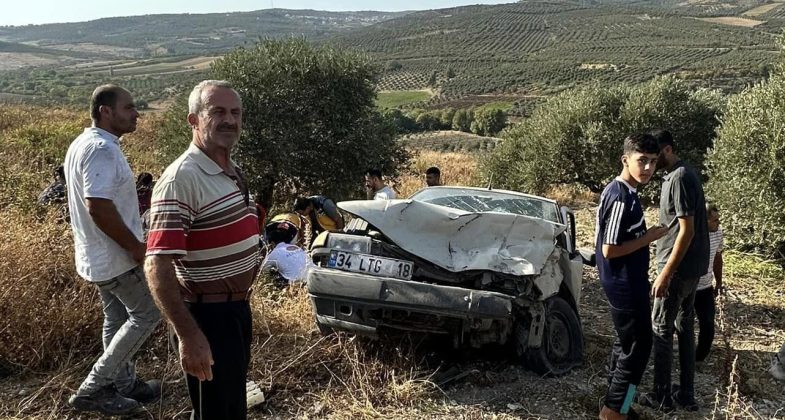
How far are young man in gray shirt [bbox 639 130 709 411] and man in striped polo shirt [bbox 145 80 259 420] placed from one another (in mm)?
2569

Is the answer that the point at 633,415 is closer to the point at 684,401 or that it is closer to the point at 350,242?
the point at 684,401

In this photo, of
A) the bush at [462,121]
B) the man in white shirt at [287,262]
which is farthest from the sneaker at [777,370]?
the bush at [462,121]

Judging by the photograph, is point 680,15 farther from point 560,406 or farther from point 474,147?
point 560,406

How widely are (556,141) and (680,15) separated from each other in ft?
288

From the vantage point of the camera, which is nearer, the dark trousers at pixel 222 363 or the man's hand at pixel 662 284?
the dark trousers at pixel 222 363

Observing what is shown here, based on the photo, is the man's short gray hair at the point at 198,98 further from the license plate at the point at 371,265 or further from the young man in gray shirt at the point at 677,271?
the young man in gray shirt at the point at 677,271

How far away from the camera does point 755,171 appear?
8625 millimetres

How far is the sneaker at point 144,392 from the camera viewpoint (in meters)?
3.70

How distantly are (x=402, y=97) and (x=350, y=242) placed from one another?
54.7m

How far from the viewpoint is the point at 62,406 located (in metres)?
3.62

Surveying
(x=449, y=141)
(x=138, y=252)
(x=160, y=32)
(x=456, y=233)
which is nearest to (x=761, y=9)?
(x=449, y=141)

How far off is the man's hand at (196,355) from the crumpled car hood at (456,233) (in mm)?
1927

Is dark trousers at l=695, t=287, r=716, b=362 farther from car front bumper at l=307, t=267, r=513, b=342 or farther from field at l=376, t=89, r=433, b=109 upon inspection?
field at l=376, t=89, r=433, b=109

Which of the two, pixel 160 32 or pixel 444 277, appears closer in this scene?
pixel 444 277
